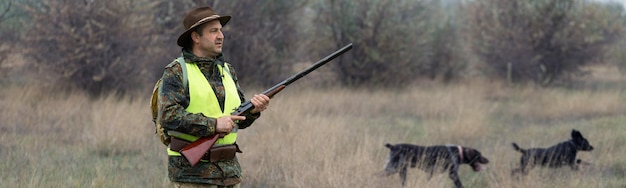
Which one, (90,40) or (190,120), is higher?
(190,120)

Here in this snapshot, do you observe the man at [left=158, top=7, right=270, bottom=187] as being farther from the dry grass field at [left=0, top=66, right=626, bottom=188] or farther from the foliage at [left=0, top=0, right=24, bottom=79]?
the foliage at [left=0, top=0, right=24, bottom=79]

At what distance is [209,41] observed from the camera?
11.3 feet

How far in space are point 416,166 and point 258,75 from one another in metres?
9.36

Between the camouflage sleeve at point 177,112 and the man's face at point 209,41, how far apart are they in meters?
0.20

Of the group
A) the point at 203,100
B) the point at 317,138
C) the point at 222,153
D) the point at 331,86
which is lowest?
the point at 331,86

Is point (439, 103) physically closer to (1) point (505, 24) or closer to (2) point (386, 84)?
(2) point (386, 84)

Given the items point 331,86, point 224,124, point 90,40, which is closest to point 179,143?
point 224,124

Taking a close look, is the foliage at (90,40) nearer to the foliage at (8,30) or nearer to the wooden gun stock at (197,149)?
the foliage at (8,30)

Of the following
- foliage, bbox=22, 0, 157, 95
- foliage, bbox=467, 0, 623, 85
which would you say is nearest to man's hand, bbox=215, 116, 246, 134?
foliage, bbox=22, 0, 157, 95

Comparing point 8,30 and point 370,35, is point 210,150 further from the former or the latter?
point 370,35

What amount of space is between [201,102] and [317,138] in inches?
172

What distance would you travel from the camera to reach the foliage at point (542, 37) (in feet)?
63.3

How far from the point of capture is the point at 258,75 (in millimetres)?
16172

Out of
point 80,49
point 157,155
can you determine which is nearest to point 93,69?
point 80,49
